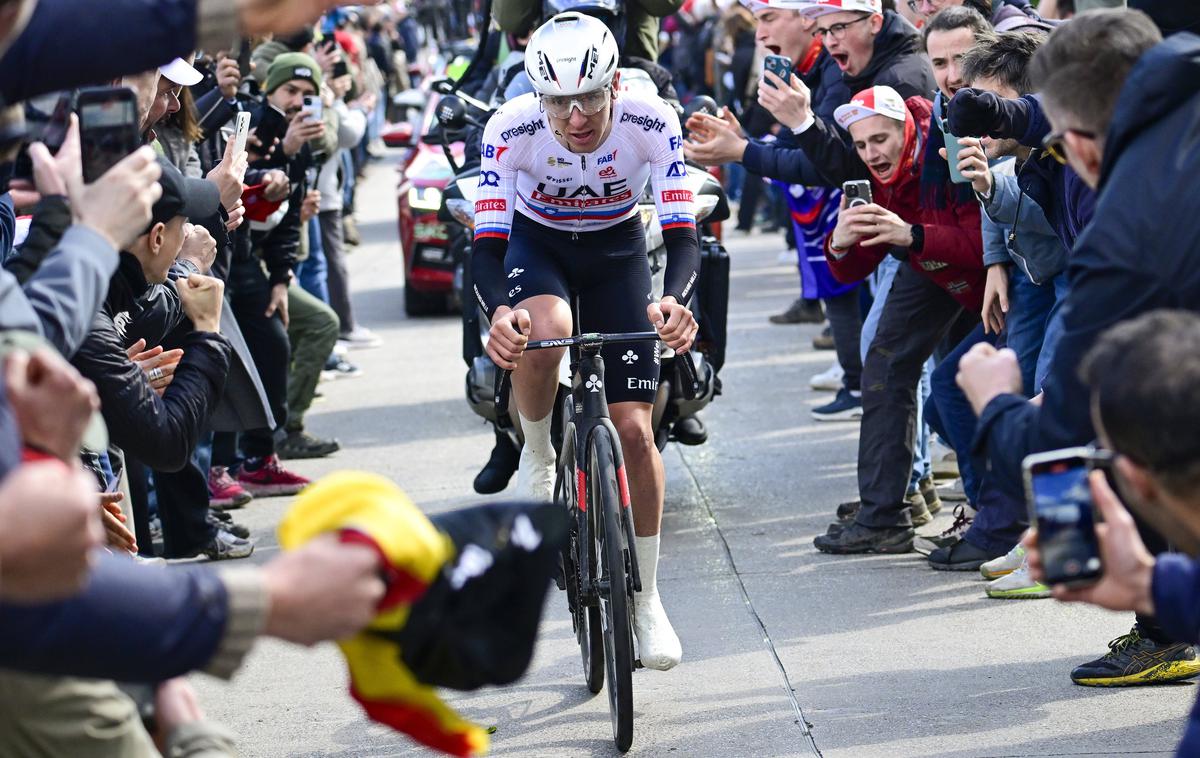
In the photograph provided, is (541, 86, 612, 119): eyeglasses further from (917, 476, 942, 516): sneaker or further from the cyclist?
(917, 476, 942, 516): sneaker

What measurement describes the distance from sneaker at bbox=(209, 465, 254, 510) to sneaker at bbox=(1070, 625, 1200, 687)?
4.46 metres

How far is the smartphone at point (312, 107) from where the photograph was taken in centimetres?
827

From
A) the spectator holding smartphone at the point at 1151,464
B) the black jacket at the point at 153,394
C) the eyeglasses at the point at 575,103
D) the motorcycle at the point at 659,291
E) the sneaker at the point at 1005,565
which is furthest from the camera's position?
the motorcycle at the point at 659,291

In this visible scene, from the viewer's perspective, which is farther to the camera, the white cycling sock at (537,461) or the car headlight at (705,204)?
the car headlight at (705,204)

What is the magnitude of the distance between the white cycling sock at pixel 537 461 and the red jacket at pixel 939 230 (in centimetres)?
178

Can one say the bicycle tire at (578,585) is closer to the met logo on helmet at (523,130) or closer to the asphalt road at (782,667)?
the asphalt road at (782,667)

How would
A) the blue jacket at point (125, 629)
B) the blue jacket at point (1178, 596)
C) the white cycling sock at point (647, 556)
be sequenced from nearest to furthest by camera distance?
the blue jacket at point (125, 629) → the blue jacket at point (1178, 596) → the white cycling sock at point (647, 556)

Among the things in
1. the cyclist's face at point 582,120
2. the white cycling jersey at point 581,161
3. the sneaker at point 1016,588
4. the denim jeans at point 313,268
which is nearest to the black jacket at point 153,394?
the white cycling jersey at point 581,161

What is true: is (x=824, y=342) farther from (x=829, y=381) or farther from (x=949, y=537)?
(x=949, y=537)

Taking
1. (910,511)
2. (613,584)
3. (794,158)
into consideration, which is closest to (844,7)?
(794,158)

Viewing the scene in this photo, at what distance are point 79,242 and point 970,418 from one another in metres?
4.21

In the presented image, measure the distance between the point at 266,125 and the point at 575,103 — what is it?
2.94m

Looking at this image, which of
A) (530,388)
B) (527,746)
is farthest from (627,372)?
(527,746)

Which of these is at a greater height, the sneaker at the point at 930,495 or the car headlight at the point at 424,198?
the car headlight at the point at 424,198
